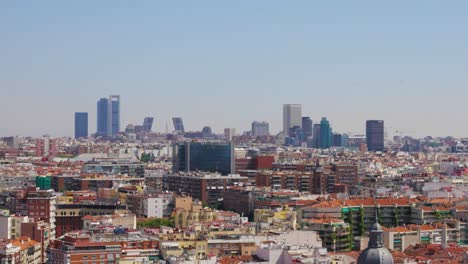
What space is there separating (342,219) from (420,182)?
21.4 meters

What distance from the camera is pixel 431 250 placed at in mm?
36625

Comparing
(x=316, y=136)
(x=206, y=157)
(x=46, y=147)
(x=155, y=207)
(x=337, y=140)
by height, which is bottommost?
(x=155, y=207)

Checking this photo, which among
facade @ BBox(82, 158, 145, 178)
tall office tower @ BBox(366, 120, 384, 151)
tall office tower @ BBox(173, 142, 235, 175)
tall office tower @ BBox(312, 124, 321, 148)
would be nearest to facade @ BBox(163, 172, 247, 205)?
tall office tower @ BBox(173, 142, 235, 175)

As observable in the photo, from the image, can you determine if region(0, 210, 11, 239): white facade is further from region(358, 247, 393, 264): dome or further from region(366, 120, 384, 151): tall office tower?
region(366, 120, 384, 151): tall office tower

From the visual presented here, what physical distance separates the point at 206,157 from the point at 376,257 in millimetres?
50287

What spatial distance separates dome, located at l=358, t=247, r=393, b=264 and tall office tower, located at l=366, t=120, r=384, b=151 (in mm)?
115897

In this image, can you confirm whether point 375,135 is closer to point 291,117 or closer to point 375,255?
point 291,117

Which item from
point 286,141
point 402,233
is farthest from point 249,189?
point 286,141

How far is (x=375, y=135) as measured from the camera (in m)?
143

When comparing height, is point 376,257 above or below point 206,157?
below

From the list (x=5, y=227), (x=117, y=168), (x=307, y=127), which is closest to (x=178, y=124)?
(x=307, y=127)

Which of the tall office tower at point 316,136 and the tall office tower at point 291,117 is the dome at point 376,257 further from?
the tall office tower at point 291,117

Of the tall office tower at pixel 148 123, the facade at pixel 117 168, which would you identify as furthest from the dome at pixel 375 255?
the tall office tower at pixel 148 123

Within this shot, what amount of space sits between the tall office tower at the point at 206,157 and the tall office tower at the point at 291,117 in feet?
317
